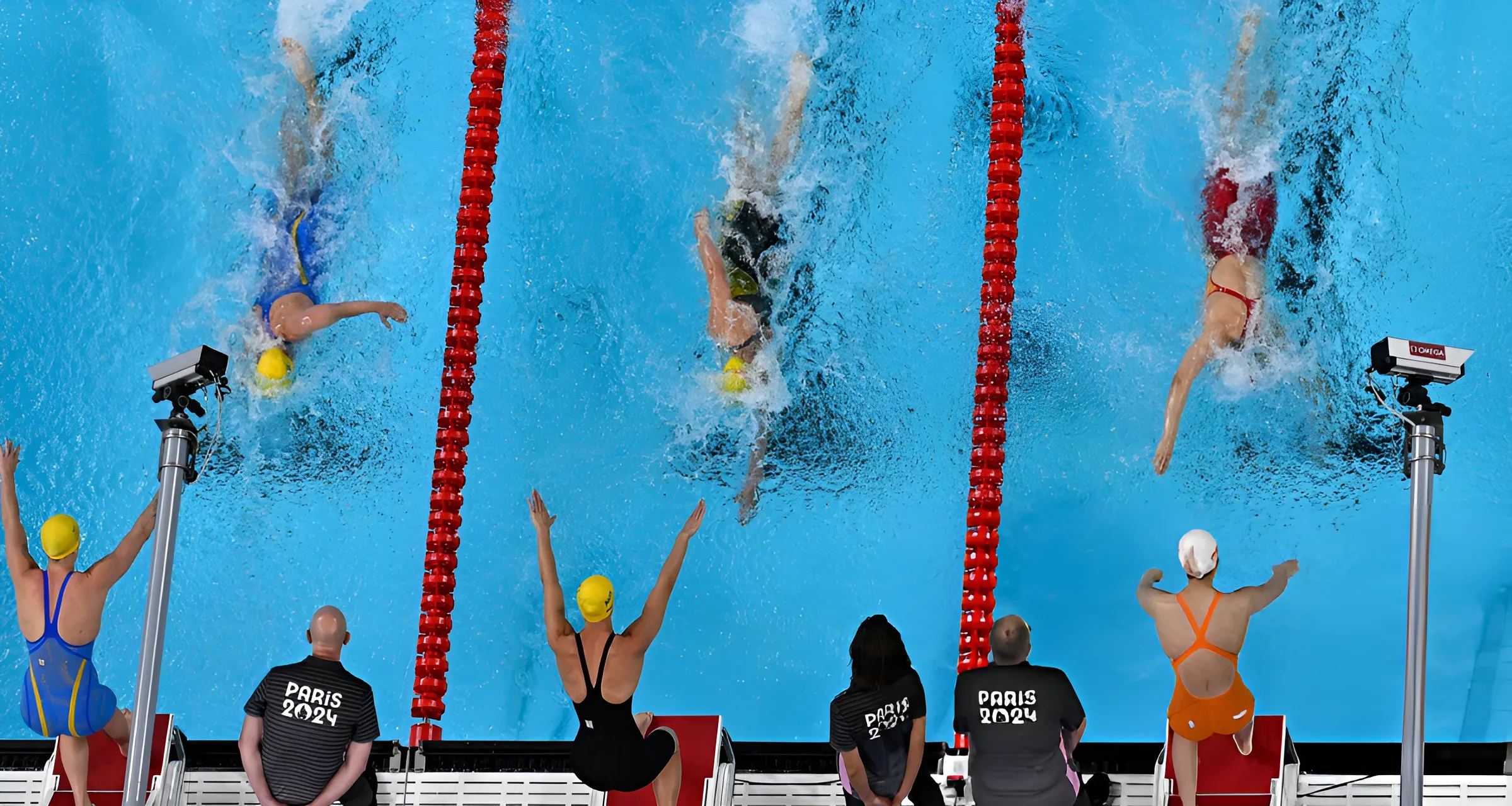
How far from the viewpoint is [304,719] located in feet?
14.0

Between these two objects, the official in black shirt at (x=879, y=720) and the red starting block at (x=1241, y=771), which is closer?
the official in black shirt at (x=879, y=720)

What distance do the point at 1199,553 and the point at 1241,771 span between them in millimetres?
746

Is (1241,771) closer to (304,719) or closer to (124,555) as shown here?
(304,719)

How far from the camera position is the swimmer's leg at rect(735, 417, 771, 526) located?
796 centimetres

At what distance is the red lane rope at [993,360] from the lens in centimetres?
610

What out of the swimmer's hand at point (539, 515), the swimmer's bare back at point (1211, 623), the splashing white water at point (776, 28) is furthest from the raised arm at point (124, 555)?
the splashing white water at point (776, 28)

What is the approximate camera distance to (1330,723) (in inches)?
294

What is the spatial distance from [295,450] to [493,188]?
1.85 meters

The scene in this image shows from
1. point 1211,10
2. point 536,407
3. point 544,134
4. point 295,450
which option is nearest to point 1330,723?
point 1211,10

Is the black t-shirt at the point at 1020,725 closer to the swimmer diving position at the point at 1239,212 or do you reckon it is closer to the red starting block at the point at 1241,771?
the red starting block at the point at 1241,771

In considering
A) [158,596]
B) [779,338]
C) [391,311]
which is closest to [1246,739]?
[158,596]

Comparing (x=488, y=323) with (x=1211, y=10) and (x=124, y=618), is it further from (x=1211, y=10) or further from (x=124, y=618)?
(x=1211, y=10)

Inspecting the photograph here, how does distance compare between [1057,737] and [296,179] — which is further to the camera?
[296,179]

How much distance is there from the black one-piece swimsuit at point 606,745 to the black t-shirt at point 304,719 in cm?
65
